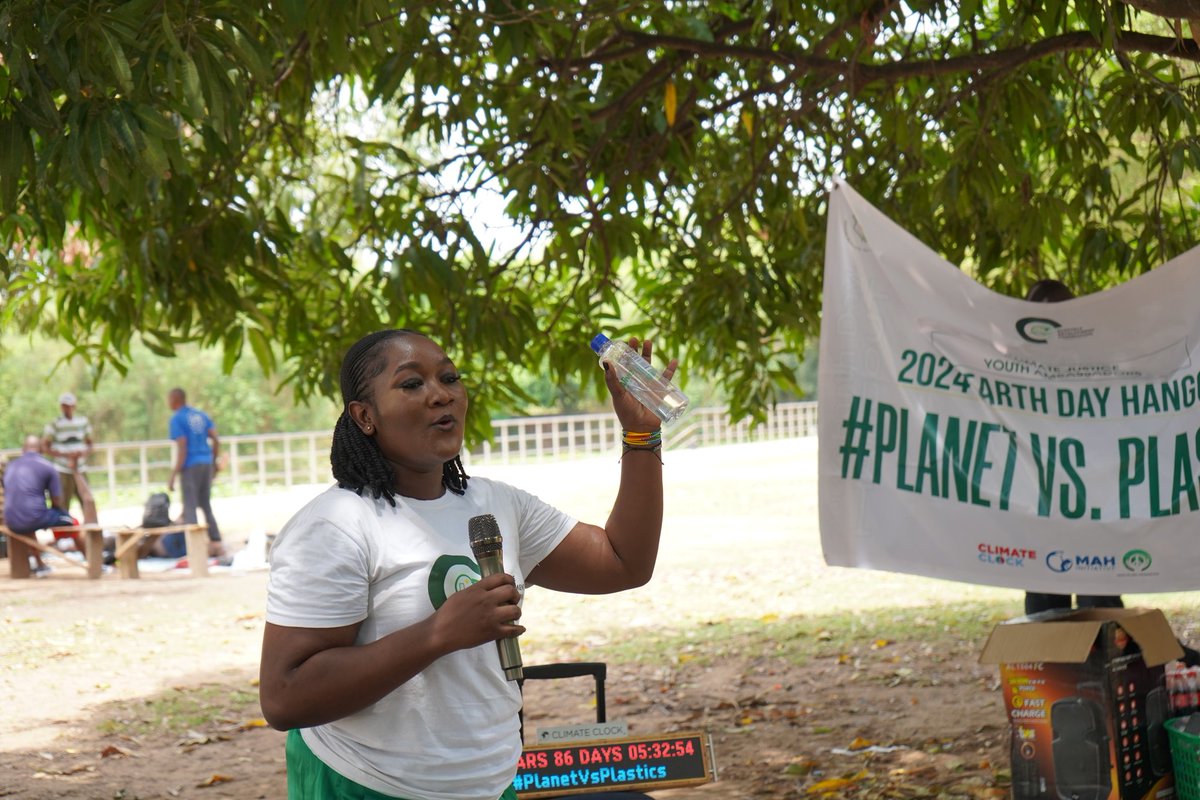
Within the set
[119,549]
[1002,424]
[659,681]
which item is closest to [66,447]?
[119,549]

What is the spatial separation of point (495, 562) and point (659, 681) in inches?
230

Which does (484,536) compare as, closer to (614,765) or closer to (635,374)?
(635,374)

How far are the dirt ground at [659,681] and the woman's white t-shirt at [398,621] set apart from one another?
10.0 ft

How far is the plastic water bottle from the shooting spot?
8.67ft

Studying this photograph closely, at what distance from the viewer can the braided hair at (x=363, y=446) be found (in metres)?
2.36

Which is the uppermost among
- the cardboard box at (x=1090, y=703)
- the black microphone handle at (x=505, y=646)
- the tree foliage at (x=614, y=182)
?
the tree foliage at (x=614, y=182)

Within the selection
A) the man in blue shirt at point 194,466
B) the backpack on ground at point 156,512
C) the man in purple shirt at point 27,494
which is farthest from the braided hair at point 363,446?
the man in blue shirt at point 194,466

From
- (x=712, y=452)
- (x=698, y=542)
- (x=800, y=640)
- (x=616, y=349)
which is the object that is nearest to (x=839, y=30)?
(x=616, y=349)

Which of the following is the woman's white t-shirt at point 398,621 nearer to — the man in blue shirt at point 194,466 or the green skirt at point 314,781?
the green skirt at point 314,781

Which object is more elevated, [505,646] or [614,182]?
[614,182]

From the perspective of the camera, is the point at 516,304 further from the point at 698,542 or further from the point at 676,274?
the point at 698,542

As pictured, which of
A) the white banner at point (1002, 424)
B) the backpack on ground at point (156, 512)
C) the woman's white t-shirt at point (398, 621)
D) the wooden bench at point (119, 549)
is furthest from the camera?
the backpack on ground at point (156, 512)

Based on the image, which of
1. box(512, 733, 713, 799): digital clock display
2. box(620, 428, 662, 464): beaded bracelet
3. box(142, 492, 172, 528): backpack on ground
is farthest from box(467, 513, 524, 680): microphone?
box(142, 492, 172, 528): backpack on ground

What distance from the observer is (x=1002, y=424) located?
14.6ft
